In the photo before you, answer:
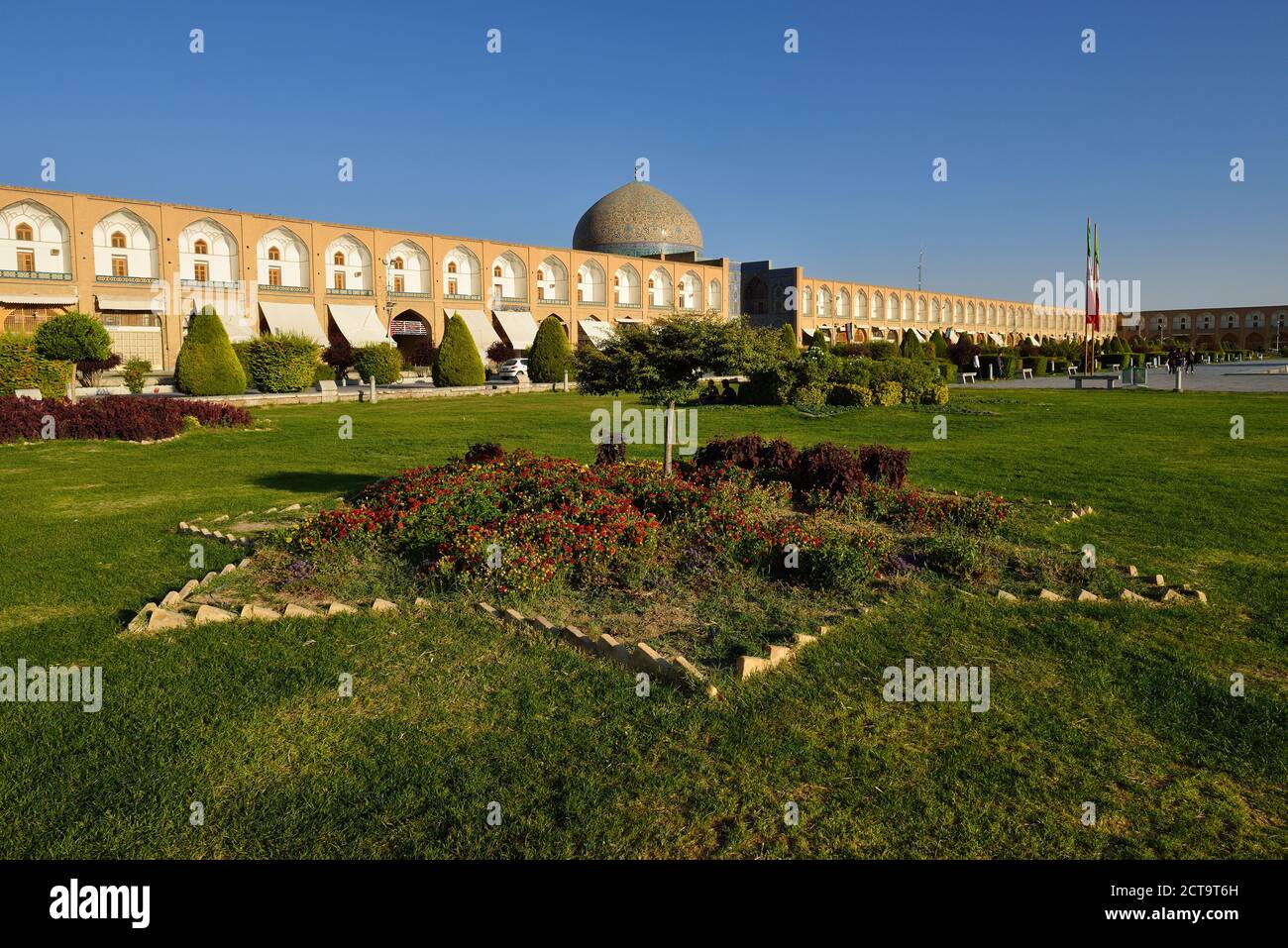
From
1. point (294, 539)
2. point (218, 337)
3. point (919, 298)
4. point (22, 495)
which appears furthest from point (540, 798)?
point (919, 298)

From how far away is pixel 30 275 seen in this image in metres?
33.7

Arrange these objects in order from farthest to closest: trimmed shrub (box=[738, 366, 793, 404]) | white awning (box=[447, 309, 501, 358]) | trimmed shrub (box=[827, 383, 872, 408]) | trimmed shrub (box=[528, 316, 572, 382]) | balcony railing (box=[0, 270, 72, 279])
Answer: white awning (box=[447, 309, 501, 358]) → balcony railing (box=[0, 270, 72, 279]) → trimmed shrub (box=[528, 316, 572, 382]) → trimmed shrub (box=[738, 366, 793, 404]) → trimmed shrub (box=[827, 383, 872, 408])

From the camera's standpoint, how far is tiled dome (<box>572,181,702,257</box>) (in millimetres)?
59656

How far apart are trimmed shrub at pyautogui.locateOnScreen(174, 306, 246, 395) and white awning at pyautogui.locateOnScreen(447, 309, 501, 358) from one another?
23461 mm

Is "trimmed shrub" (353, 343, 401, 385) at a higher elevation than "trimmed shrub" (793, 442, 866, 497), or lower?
higher

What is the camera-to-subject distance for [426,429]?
52.6ft

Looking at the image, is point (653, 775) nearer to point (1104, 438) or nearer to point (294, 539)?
point (294, 539)

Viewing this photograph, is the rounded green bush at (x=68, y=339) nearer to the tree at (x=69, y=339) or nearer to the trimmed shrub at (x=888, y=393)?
the tree at (x=69, y=339)

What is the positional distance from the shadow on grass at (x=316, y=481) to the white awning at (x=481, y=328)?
120 feet

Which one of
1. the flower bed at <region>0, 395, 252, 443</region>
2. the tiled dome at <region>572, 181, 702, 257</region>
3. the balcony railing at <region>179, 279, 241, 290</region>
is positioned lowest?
the flower bed at <region>0, 395, 252, 443</region>

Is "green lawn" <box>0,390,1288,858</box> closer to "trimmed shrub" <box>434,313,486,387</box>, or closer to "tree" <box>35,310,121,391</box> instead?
"tree" <box>35,310,121,391</box>

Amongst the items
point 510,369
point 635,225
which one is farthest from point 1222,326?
point 510,369

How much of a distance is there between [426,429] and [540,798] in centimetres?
1362

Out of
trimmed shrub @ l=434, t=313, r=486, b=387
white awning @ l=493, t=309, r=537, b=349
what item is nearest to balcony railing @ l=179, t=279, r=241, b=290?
white awning @ l=493, t=309, r=537, b=349
